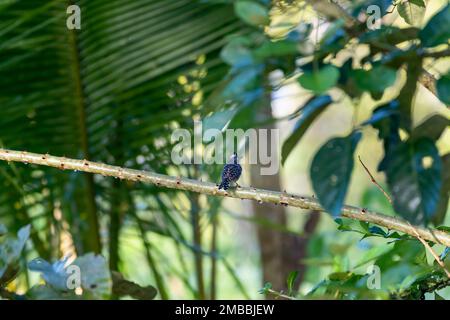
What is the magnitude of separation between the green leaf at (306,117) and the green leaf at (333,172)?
3cm

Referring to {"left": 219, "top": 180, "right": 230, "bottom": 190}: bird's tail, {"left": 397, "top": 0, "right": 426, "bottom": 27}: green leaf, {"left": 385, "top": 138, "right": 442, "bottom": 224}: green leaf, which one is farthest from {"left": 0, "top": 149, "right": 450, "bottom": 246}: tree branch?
{"left": 397, "top": 0, "right": 426, "bottom": 27}: green leaf

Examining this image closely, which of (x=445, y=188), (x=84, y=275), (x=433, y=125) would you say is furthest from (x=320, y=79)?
(x=84, y=275)

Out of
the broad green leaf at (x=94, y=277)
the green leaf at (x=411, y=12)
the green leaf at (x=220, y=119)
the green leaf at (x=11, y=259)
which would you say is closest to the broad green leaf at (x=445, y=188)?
the green leaf at (x=411, y=12)

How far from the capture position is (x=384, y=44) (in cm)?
51

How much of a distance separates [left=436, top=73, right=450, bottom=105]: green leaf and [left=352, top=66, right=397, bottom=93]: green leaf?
0.04 meters

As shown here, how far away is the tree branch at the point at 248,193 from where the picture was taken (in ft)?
2.10

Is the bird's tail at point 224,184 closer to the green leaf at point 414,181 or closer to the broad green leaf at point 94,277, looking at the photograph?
the green leaf at point 414,181

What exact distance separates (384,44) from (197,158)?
34.6 inches

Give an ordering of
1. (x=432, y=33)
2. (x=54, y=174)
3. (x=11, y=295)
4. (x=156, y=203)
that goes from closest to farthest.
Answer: (x=432, y=33), (x=11, y=295), (x=54, y=174), (x=156, y=203)

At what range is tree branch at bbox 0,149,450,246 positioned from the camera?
0.64 metres

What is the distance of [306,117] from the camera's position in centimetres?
56

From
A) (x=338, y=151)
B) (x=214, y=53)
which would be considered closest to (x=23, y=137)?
(x=214, y=53)
